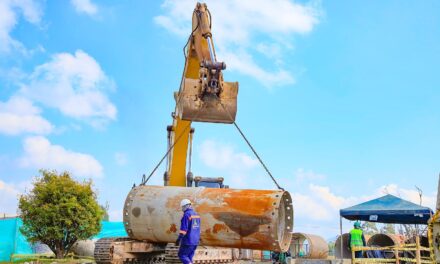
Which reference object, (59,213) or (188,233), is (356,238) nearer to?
(188,233)

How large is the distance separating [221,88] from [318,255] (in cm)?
1504

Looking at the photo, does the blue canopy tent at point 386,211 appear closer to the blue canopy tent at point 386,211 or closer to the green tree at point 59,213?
the blue canopy tent at point 386,211

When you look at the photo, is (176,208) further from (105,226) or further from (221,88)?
(105,226)

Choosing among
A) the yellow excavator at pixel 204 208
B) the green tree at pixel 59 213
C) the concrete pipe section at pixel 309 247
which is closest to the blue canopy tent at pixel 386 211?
the yellow excavator at pixel 204 208

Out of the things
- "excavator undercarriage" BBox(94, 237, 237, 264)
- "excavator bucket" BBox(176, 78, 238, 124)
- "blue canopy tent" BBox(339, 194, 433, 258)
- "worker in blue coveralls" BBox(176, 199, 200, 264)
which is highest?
"excavator bucket" BBox(176, 78, 238, 124)

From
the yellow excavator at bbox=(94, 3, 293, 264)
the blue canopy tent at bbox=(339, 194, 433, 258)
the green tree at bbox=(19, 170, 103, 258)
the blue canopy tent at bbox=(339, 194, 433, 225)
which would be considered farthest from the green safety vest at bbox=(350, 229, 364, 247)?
the green tree at bbox=(19, 170, 103, 258)

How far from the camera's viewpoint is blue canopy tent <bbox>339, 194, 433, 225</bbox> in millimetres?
15172

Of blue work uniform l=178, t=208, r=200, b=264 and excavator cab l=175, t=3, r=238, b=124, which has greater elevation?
excavator cab l=175, t=3, r=238, b=124

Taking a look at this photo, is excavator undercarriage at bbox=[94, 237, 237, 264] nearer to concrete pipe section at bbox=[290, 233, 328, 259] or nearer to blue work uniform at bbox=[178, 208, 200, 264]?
blue work uniform at bbox=[178, 208, 200, 264]

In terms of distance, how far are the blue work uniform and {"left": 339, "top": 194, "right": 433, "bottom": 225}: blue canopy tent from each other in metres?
8.50

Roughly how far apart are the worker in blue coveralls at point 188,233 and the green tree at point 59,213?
16143 millimetres

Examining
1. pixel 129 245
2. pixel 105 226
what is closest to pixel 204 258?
pixel 129 245

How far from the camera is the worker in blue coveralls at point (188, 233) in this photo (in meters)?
8.23

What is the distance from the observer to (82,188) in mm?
24281
